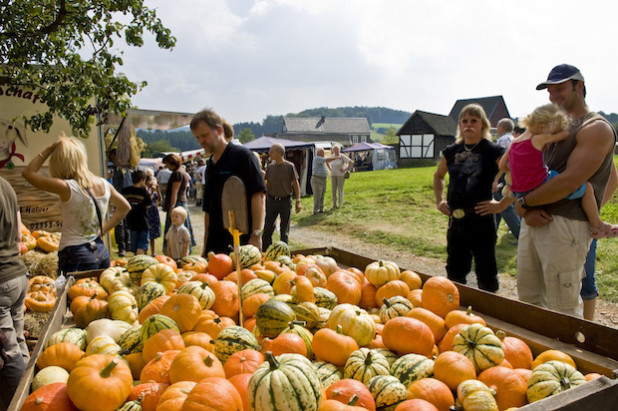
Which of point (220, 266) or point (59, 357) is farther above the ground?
point (220, 266)

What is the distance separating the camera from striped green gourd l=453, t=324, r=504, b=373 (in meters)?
1.90

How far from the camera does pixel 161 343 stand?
6.45 feet

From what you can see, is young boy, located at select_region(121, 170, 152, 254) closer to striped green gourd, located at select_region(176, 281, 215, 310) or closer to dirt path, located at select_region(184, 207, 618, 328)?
dirt path, located at select_region(184, 207, 618, 328)

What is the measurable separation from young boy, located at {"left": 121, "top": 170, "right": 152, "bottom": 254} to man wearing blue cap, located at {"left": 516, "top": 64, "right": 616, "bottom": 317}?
6.75m

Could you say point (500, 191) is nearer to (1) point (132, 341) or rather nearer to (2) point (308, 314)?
(2) point (308, 314)

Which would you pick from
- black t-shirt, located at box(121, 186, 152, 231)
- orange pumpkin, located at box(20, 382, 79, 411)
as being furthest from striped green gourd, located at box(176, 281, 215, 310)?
black t-shirt, located at box(121, 186, 152, 231)

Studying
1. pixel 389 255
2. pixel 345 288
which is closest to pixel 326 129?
pixel 389 255

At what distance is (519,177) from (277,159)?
5193 millimetres

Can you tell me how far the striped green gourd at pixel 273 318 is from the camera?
221cm

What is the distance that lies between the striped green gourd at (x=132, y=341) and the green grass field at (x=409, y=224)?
583cm

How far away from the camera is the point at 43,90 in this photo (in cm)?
448

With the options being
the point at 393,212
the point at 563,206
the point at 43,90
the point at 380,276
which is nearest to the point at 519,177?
the point at 563,206

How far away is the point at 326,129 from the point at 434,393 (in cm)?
10543

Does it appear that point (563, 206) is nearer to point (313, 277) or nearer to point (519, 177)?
point (519, 177)
